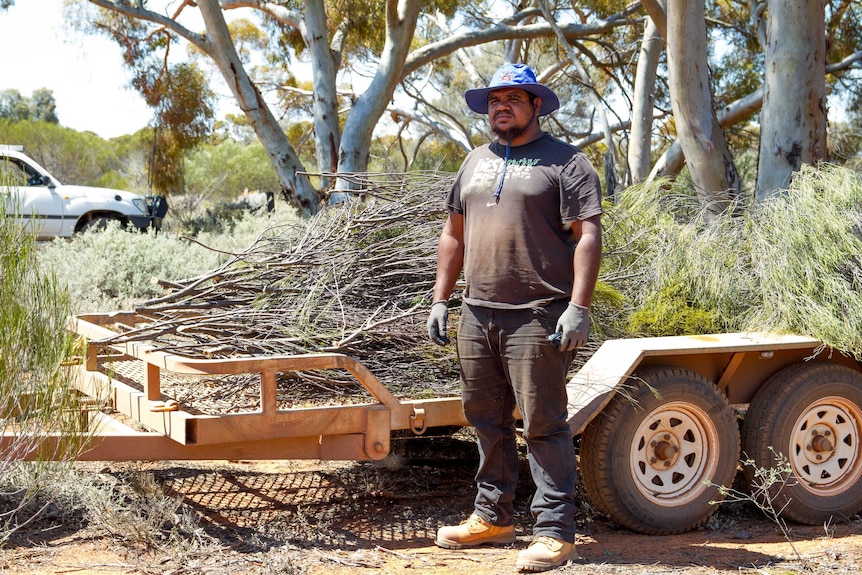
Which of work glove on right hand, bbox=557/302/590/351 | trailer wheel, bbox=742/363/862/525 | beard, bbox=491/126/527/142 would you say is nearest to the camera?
work glove on right hand, bbox=557/302/590/351

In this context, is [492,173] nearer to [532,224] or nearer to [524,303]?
[532,224]

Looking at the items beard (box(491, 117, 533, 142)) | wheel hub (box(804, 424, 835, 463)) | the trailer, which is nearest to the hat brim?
beard (box(491, 117, 533, 142))

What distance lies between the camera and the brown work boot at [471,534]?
4.26 metres

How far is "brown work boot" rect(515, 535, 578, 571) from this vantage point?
12.8 feet

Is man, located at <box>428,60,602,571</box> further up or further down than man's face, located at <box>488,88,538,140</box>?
further down

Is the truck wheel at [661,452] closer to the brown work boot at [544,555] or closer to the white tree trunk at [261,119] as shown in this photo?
the brown work boot at [544,555]

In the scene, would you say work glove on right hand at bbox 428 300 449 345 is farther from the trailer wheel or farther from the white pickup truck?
the white pickup truck

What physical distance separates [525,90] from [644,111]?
939cm

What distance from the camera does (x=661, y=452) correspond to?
15.0 ft

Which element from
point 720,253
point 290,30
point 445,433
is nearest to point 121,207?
point 290,30

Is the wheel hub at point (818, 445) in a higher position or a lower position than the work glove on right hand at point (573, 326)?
lower

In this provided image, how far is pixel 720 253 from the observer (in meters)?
5.32

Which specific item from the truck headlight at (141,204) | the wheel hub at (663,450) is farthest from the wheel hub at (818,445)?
the truck headlight at (141,204)

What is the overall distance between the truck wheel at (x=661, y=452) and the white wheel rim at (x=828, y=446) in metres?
0.48
